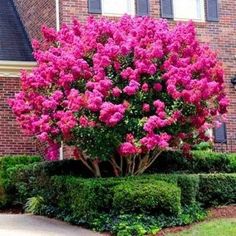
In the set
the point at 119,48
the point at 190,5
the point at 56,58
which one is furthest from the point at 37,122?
the point at 190,5

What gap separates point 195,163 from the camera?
13.2 m

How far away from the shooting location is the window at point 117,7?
49.6 ft

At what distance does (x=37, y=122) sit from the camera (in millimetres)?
11273

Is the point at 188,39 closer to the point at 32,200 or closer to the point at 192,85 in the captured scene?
the point at 192,85

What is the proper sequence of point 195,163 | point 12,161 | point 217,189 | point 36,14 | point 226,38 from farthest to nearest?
point 36,14 → point 226,38 → point 12,161 → point 195,163 → point 217,189

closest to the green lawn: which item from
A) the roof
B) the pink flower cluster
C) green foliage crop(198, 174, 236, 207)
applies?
green foliage crop(198, 174, 236, 207)

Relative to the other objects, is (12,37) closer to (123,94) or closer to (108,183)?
(123,94)

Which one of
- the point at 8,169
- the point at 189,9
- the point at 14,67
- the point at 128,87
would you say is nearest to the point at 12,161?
the point at 8,169

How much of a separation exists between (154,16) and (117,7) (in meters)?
1.01

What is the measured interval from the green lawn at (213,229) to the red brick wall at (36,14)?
6.97 m

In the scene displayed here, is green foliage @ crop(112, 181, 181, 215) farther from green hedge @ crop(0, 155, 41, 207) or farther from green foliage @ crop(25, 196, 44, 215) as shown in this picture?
green hedge @ crop(0, 155, 41, 207)

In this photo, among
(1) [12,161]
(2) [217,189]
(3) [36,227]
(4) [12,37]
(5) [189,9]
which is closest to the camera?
(3) [36,227]

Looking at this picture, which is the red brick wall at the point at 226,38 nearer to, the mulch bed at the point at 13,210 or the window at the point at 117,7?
the window at the point at 117,7

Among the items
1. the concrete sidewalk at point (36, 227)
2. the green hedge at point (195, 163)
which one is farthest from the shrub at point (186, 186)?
the concrete sidewalk at point (36, 227)
